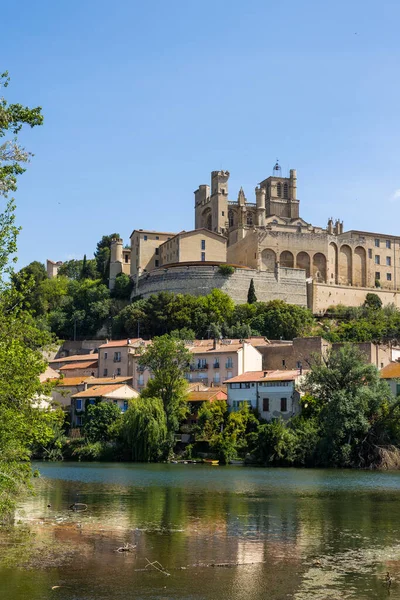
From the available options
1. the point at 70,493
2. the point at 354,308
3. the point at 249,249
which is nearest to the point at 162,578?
the point at 70,493

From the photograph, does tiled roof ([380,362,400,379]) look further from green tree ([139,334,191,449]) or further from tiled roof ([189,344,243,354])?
green tree ([139,334,191,449])

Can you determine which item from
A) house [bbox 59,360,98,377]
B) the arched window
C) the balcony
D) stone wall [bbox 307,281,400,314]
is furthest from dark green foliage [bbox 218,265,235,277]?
the arched window

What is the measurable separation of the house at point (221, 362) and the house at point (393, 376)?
11554 millimetres

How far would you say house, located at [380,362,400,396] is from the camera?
184 feet

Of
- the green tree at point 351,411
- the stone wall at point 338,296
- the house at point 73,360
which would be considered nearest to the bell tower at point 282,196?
the stone wall at point 338,296

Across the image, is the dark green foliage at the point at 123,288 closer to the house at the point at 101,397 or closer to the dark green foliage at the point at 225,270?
the dark green foliage at the point at 225,270

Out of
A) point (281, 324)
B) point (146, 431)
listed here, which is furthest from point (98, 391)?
point (281, 324)

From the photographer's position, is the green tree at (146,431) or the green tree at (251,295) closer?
the green tree at (146,431)

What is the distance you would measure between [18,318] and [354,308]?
79754 mm

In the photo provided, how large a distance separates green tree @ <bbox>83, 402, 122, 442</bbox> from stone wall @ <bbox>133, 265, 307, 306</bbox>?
38407 mm

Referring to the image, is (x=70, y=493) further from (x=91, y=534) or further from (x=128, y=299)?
(x=128, y=299)

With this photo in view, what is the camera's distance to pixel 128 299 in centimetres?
10181

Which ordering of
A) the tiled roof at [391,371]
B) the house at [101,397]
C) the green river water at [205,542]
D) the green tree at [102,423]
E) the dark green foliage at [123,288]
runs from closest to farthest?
1. the green river water at [205,542]
2. the green tree at [102,423]
3. the tiled roof at [391,371]
4. the house at [101,397]
5. the dark green foliage at [123,288]

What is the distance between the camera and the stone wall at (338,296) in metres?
98.9
